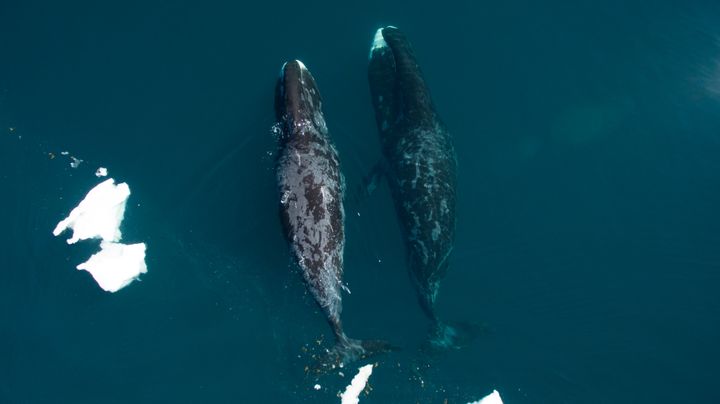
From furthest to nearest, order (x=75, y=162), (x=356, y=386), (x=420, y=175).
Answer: (x=75, y=162)
(x=420, y=175)
(x=356, y=386)

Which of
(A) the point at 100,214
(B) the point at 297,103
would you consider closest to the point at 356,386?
(B) the point at 297,103

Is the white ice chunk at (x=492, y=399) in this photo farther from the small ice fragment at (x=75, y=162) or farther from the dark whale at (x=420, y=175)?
the small ice fragment at (x=75, y=162)

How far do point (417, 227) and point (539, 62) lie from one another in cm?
525

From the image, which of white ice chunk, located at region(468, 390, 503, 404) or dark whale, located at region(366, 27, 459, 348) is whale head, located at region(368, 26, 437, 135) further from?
white ice chunk, located at region(468, 390, 503, 404)

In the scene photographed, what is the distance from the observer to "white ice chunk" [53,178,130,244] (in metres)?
9.10

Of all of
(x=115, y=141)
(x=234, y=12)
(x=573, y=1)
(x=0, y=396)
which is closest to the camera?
(x=0, y=396)

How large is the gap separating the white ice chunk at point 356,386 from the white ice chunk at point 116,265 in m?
4.32

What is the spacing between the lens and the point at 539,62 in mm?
10977

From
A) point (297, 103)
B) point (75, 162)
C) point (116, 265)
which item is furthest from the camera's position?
point (75, 162)

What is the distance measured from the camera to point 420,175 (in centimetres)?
891

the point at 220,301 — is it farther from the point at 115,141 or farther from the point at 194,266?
the point at 115,141

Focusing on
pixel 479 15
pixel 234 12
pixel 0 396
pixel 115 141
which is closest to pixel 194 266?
pixel 115 141

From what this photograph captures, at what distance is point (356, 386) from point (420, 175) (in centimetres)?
397

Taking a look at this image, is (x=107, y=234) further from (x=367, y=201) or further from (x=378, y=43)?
(x=378, y=43)
